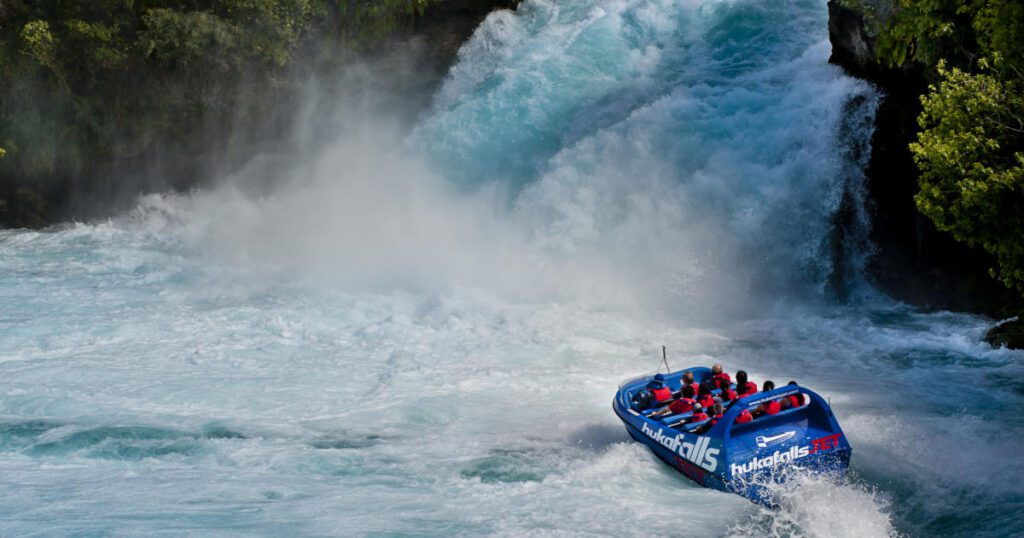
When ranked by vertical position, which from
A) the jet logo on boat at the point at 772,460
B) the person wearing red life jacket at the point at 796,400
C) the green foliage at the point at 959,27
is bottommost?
the jet logo on boat at the point at 772,460

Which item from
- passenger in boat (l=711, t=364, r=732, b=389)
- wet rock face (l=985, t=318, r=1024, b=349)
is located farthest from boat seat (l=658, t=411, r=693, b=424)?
wet rock face (l=985, t=318, r=1024, b=349)

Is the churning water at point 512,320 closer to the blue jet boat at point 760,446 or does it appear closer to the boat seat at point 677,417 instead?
the blue jet boat at point 760,446

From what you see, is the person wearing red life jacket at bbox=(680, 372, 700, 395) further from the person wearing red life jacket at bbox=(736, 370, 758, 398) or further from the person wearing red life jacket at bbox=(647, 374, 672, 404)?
the person wearing red life jacket at bbox=(736, 370, 758, 398)

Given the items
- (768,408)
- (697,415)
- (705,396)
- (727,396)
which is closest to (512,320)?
(705,396)

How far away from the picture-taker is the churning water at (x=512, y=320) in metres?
12.7

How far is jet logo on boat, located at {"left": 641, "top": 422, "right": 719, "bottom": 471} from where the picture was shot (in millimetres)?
12524

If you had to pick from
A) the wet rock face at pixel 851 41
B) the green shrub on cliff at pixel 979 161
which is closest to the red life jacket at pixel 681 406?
the green shrub on cliff at pixel 979 161

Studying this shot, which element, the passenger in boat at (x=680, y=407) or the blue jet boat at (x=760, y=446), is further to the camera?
the passenger in boat at (x=680, y=407)

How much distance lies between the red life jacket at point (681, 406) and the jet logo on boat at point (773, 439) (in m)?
1.32

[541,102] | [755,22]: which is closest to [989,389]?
[755,22]

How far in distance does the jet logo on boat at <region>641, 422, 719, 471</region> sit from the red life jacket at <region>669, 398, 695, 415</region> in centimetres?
45

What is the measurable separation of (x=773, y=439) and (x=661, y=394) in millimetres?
2198

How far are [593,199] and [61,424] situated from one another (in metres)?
12.6

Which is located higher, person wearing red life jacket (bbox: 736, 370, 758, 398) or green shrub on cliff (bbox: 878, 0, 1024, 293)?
green shrub on cliff (bbox: 878, 0, 1024, 293)
